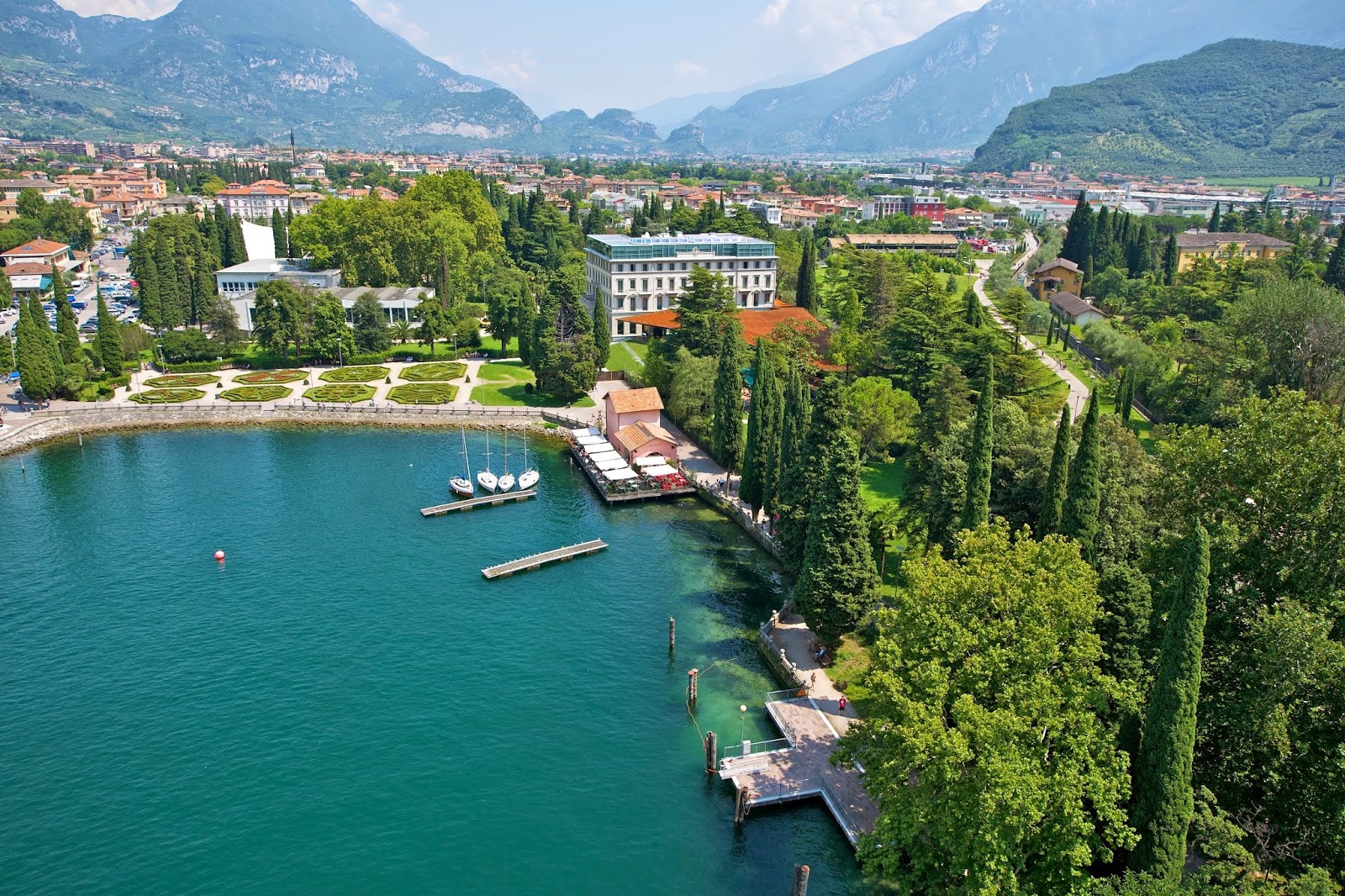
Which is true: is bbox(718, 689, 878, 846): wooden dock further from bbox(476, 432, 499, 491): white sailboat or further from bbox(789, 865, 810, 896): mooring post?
bbox(476, 432, 499, 491): white sailboat

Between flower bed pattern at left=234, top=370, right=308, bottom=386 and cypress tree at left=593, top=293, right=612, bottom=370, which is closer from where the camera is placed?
cypress tree at left=593, top=293, right=612, bottom=370

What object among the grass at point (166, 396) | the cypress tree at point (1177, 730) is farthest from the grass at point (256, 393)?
the cypress tree at point (1177, 730)

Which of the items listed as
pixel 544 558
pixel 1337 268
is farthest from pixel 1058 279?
pixel 544 558

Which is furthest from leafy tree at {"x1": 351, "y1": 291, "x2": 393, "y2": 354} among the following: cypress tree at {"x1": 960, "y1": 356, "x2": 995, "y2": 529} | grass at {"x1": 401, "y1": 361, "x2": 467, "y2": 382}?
cypress tree at {"x1": 960, "y1": 356, "x2": 995, "y2": 529}

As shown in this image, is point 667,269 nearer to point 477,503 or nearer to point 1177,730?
point 477,503

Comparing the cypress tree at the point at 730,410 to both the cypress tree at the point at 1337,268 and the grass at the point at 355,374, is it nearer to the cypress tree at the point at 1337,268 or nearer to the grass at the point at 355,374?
the grass at the point at 355,374

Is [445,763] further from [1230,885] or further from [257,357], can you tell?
[257,357]
